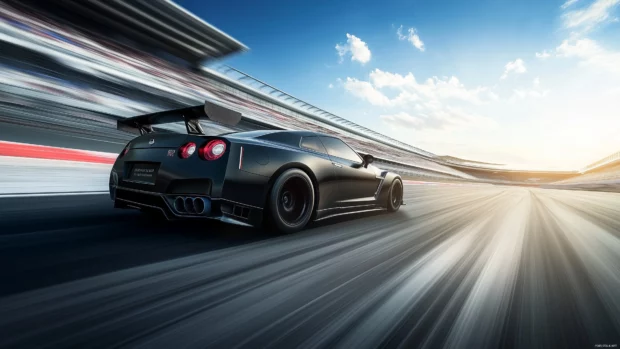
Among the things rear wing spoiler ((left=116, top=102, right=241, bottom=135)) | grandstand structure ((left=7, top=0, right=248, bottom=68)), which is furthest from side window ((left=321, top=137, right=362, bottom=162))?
grandstand structure ((left=7, top=0, right=248, bottom=68))

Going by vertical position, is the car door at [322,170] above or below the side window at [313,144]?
below

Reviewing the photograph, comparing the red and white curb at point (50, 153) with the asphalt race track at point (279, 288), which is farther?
the red and white curb at point (50, 153)

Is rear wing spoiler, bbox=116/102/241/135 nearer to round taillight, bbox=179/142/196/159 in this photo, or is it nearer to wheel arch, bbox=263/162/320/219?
round taillight, bbox=179/142/196/159

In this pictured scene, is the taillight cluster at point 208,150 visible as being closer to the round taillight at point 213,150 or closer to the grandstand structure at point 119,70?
the round taillight at point 213,150

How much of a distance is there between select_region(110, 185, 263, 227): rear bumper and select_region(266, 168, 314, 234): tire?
0.18 meters

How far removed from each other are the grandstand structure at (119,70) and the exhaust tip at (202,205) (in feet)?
18.3

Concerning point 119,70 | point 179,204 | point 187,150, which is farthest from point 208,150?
point 119,70

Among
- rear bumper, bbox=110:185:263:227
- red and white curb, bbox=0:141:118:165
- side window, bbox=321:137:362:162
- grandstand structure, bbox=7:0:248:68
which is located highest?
grandstand structure, bbox=7:0:248:68

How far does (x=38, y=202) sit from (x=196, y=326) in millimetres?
3258

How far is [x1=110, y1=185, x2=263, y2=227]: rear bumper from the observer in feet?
8.53

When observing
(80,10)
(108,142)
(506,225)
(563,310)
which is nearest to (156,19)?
(80,10)

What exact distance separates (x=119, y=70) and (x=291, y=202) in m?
15.5

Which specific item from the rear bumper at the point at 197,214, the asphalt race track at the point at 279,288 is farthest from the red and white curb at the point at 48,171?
the rear bumper at the point at 197,214

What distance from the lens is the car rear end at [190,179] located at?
2609mm
